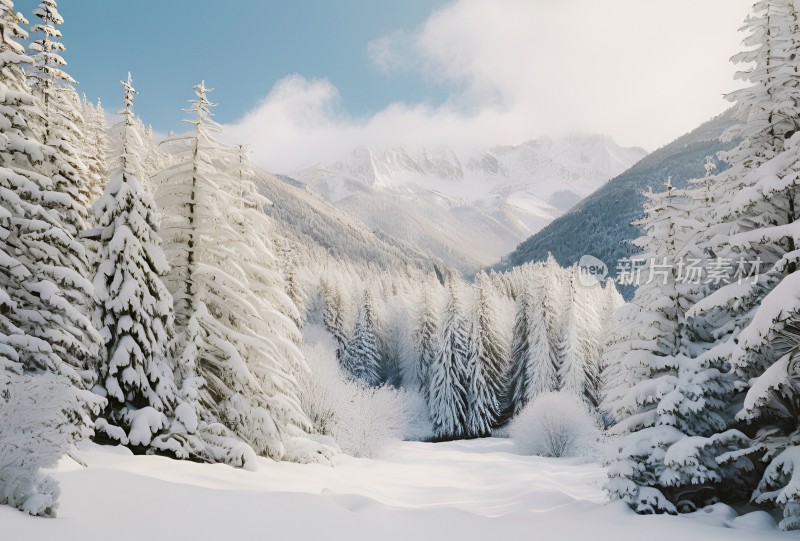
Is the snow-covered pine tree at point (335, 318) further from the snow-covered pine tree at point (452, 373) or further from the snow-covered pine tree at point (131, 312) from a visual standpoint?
the snow-covered pine tree at point (131, 312)

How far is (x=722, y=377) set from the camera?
12.6 m

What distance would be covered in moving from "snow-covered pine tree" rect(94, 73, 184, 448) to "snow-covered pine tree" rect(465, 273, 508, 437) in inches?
1547

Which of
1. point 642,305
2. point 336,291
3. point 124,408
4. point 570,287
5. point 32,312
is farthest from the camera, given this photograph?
point 336,291

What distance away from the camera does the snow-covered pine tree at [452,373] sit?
49375 millimetres

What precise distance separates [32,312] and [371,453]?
23881 millimetres

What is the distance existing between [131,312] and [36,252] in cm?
256

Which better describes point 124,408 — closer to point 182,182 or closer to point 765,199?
point 182,182

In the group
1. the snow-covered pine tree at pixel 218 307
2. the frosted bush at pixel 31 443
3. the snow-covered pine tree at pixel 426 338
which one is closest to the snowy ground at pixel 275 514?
the frosted bush at pixel 31 443

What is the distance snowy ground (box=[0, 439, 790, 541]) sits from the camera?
7305 mm

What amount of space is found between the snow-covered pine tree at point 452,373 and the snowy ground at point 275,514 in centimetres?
3251

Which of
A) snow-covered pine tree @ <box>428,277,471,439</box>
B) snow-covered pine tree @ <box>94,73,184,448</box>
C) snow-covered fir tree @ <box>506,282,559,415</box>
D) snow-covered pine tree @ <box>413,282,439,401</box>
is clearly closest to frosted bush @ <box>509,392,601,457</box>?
snow-covered fir tree @ <box>506,282,559,415</box>

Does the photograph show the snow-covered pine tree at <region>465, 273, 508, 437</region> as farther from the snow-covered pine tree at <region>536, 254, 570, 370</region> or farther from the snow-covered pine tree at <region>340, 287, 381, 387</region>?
the snow-covered pine tree at <region>340, 287, 381, 387</region>

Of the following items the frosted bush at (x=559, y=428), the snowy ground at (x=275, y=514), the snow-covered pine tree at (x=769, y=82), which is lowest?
the frosted bush at (x=559, y=428)

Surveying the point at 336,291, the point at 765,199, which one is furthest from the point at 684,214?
the point at 336,291
